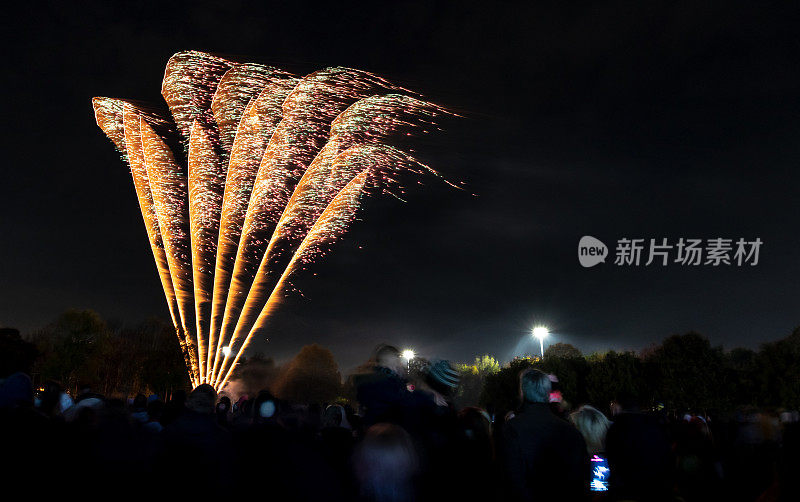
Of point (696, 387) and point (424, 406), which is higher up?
point (696, 387)

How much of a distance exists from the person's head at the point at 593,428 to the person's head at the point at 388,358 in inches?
134

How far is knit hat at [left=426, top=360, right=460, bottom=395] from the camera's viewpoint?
6.57 meters

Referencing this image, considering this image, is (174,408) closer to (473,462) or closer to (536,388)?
(473,462)

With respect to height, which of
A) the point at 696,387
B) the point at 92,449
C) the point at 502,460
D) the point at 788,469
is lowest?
the point at 92,449

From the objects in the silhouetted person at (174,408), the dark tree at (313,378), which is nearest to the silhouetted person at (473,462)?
the silhouetted person at (174,408)

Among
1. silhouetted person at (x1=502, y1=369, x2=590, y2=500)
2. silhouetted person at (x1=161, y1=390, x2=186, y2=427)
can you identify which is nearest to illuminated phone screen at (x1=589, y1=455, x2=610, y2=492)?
silhouetted person at (x1=502, y1=369, x2=590, y2=500)

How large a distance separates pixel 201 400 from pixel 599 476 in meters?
4.82

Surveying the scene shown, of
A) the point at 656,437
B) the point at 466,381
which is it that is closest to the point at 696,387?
the point at 656,437

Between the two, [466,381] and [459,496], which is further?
[466,381]

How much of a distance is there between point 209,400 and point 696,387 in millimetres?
52688

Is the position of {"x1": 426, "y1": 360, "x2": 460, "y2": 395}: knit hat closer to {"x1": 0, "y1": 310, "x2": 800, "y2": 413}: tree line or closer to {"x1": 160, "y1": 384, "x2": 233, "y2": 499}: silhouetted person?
{"x1": 160, "y1": 384, "x2": 233, "y2": 499}: silhouetted person

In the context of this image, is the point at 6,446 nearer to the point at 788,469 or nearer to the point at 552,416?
the point at 552,416

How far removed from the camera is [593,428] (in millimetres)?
8562

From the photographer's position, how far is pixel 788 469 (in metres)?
3.26
